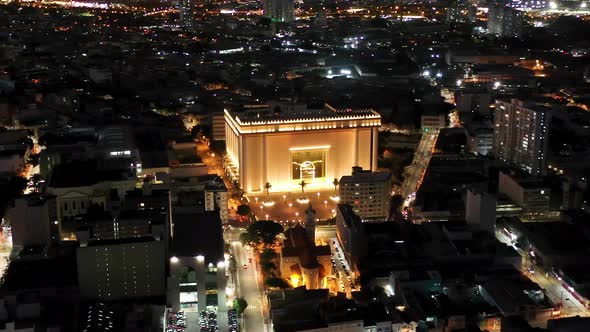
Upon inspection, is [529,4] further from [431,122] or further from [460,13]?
[431,122]

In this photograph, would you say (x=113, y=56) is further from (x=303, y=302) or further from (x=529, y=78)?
(x=303, y=302)

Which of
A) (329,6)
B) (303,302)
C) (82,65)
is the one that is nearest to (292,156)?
(303,302)

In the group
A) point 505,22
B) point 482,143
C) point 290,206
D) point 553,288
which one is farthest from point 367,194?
point 505,22

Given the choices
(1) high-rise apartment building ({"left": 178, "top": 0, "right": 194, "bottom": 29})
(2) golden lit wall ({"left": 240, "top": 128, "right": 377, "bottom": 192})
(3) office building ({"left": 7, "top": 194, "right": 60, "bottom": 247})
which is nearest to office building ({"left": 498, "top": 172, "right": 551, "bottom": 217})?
(2) golden lit wall ({"left": 240, "top": 128, "right": 377, "bottom": 192})

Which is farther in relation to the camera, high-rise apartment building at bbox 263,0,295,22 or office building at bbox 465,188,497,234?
high-rise apartment building at bbox 263,0,295,22

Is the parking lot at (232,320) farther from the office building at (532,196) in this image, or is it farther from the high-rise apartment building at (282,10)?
the high-rise apartment building at (282,10)

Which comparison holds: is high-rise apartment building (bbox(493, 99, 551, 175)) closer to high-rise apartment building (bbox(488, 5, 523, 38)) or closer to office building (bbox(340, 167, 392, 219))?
office building (bbox(340, 167, 392, 219))
